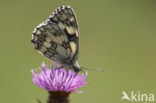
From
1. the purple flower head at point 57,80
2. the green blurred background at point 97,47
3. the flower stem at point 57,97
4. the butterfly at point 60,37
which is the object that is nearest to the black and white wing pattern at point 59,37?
the butterfly at point 60,37

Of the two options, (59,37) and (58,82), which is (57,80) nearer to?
(58,82)

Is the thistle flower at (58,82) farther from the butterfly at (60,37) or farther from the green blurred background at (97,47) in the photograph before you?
the green blurred background at (97,47)

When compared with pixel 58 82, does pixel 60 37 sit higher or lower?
higher

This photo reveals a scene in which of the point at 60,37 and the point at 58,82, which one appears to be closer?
the point at 58,82

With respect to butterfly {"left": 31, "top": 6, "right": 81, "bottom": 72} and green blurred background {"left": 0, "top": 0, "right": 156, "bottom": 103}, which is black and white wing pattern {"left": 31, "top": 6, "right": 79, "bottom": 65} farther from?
green blurred background {"left": 0, "top": 0, "right": 156, "bottom": 103}

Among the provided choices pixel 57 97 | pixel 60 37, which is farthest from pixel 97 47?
pixel 57 97

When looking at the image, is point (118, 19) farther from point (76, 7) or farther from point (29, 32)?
point (29, 32)
